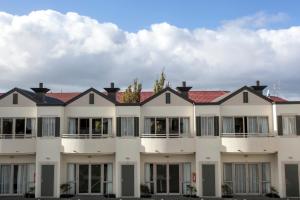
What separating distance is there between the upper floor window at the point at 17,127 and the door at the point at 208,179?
1420 cm

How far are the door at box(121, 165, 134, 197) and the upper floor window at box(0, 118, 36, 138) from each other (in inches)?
325

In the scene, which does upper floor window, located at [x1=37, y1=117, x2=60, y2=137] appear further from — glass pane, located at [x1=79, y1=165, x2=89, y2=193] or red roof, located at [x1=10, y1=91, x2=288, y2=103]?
red roof, located at [x1=10, y1=91, x2=288, y2=103]

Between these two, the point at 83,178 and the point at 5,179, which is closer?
the point at 83,178

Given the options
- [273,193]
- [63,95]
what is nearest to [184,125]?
[273,193]

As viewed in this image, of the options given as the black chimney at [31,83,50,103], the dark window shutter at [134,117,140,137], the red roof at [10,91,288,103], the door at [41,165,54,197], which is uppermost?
the red roof at [10,91,288,103]

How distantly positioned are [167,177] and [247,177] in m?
6.47

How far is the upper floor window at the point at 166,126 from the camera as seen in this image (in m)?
38.0

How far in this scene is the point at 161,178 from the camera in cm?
3803

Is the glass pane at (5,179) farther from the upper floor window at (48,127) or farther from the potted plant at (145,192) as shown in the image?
the potted plant at (145,192)

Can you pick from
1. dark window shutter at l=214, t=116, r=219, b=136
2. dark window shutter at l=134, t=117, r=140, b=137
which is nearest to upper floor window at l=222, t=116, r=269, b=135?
dark window shutter at l=214, t=116, r=219, b=136

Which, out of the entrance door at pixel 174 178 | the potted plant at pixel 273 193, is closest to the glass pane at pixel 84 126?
the entrance door at pixel 174 178

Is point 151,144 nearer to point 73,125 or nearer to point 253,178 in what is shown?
point 73,125

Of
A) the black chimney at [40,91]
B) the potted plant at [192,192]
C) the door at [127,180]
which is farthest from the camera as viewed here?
the black chimney at [40,91]

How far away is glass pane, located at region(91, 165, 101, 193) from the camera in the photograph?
3816cm
